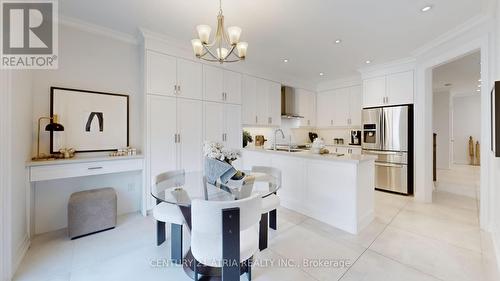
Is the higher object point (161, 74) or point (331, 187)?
point (161, 74)

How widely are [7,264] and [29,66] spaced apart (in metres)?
2.03

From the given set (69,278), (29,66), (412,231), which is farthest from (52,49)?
(412,231)

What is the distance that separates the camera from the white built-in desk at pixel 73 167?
7.36ft

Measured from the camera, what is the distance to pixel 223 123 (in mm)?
3941

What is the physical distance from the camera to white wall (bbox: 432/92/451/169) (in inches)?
263

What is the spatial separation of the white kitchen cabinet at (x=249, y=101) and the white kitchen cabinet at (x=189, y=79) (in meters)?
1.04

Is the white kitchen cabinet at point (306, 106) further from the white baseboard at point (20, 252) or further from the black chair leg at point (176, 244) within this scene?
the white baseboard at point (20, 252)

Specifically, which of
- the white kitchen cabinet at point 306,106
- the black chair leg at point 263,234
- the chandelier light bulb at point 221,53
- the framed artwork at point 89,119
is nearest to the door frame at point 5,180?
the framed artwork at point 89,119

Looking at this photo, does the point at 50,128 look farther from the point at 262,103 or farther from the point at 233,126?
the point at 262,103

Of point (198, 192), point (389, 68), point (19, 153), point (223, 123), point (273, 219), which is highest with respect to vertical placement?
point (389, 68)

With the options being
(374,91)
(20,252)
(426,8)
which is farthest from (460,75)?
(20,252)

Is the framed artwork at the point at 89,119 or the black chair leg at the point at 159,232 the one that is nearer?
the black chair leg at the point at 159,232

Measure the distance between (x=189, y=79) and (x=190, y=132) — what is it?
2.92 feet

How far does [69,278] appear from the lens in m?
1.73
